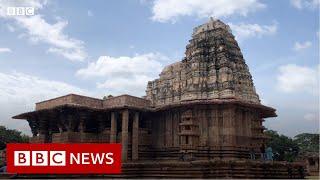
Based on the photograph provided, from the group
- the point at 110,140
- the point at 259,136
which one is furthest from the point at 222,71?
the point at 110,140

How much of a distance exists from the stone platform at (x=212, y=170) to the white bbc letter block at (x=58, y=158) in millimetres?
4203

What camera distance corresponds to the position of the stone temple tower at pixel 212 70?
95.6 ft

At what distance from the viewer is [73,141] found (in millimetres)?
28641

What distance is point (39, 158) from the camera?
68.1 feet

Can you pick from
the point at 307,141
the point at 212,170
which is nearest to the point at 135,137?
the point at 212,170

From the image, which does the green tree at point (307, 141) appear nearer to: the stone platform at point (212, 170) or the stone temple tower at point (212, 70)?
the stone temple tower at point (212, 70)

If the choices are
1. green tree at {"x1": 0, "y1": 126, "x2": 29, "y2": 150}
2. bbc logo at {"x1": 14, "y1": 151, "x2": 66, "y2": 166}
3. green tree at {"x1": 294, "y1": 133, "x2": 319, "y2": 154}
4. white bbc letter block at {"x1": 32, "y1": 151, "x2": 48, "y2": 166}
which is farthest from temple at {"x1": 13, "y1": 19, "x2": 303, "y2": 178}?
green tree at {"x1": 294, "y1": 133, "x2": 319, "y2": 154}

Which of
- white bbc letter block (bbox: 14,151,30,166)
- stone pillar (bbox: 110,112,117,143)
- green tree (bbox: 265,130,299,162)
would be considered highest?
stone pillar (bbox: 110,112,117,143)

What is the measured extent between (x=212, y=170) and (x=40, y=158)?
947cm

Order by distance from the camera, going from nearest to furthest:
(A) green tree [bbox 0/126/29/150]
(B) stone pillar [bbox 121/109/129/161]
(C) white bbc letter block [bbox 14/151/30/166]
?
1. (C) white bbc letter block [bbox 14/151/30/166]
2. (B) stone pillar [bbox 121/109/129/161]
3. (A) green tree [bbox 0/126/29/150]

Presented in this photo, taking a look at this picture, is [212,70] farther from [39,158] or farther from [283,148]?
[283,148]

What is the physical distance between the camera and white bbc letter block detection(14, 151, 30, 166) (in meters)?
20.8

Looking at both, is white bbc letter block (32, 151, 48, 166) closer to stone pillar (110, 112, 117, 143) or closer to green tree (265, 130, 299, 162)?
stone pillar (110, 112, 117, 143)

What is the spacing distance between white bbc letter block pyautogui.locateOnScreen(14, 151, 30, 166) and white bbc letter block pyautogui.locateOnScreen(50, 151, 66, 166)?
121 centimetres
